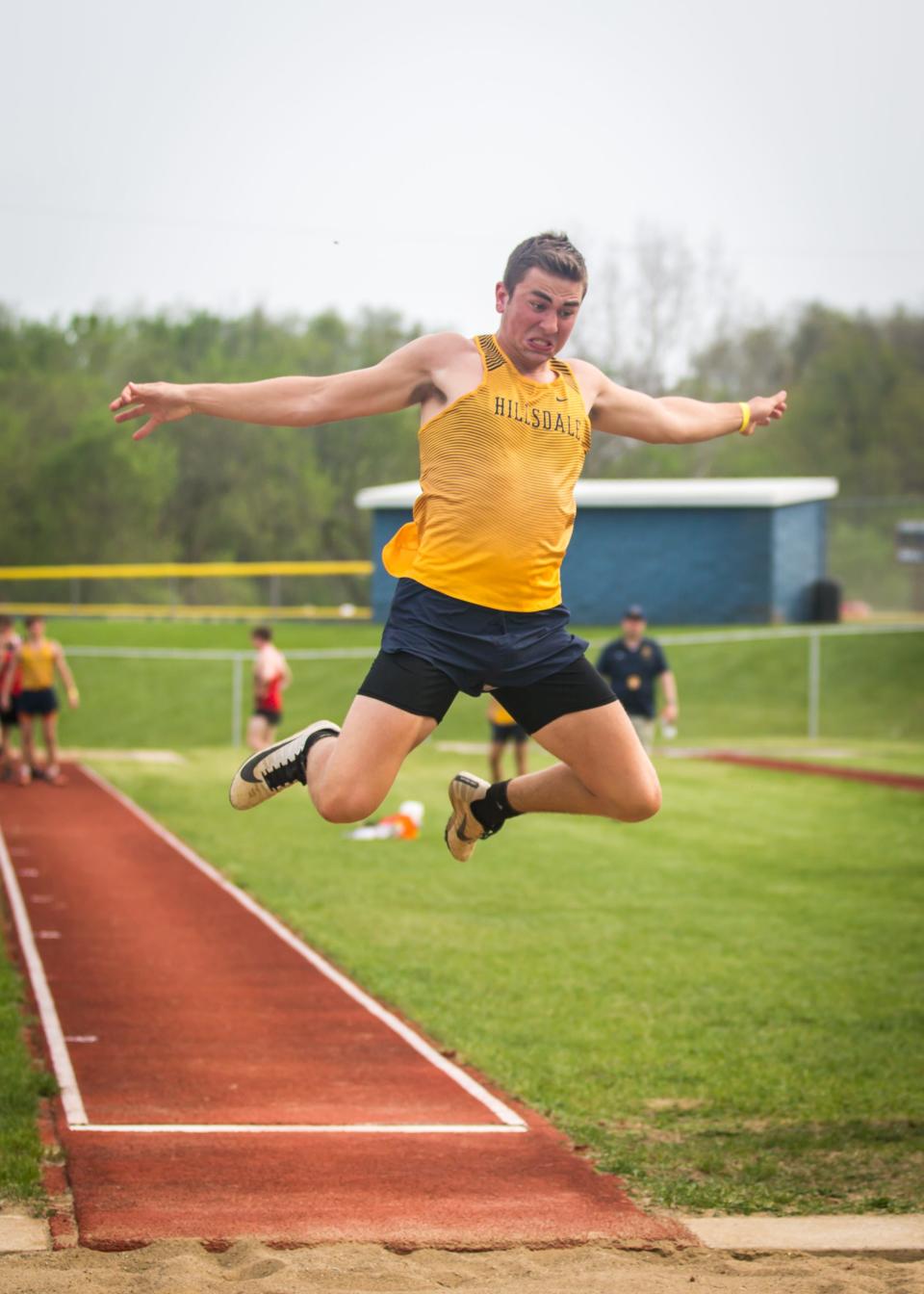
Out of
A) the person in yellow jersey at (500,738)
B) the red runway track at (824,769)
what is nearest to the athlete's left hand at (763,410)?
the person in yellow jersey at (500,738)

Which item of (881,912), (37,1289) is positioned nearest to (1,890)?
(881,912)

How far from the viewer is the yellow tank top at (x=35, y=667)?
20.7 m

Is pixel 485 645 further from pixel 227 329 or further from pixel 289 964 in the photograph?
pixel 227 329

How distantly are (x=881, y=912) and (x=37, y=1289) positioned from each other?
29.9 feet

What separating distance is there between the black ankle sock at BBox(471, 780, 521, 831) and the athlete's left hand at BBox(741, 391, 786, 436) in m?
1.56

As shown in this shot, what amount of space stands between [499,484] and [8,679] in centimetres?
1687

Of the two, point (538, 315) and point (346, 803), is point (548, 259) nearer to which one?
point (538, 315)

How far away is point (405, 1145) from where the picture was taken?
6.71 m

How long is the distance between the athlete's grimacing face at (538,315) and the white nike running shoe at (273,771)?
1.46 meters

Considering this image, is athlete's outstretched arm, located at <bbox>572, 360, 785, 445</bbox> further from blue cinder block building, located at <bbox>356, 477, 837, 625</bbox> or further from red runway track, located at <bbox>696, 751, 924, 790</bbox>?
blue cinder block building, located at <bbox>356, 477, 837, 625</bbox>

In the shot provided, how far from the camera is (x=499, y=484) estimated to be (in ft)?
16.7

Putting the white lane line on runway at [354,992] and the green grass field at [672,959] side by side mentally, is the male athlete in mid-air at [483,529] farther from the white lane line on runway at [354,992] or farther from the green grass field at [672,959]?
the white lane line on runway at [354,992]

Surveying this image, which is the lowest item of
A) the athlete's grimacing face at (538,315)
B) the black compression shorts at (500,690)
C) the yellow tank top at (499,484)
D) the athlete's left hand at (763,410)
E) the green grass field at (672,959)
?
the green grass field at (672,959)

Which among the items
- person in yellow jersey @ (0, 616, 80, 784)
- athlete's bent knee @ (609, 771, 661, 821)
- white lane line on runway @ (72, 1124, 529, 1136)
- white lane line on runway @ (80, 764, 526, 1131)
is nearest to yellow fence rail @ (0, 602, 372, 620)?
person in yellow jersey @ (0, 616, 80, 784)
